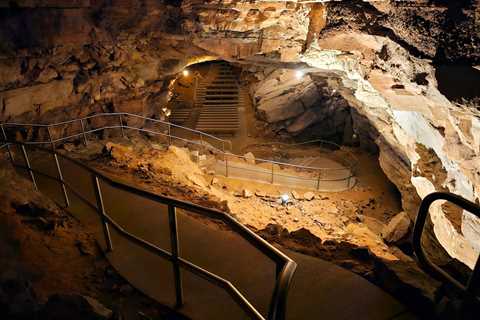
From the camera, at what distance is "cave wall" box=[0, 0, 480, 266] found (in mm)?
5578

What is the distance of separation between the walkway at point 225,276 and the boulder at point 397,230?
17.8 ft

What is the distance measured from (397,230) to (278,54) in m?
5.87

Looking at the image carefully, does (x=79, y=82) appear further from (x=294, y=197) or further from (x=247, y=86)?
(x=247, y=86)

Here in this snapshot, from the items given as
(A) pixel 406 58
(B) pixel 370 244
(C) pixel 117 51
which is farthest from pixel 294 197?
(C) pixel 117 51

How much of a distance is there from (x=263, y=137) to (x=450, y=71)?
11.6 metres

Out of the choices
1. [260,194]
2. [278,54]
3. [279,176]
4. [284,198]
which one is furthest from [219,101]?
[284,198]

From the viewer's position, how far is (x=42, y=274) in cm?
327

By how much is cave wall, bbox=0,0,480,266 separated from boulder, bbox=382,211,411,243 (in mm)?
504

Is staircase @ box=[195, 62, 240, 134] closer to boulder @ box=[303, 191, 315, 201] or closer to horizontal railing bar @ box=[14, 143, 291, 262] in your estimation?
boulder @ box=[303, 191, 315, 201]

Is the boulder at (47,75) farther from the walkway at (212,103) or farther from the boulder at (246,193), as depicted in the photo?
the walkway at (212,103)

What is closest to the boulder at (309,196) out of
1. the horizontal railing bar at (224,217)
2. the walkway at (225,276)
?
the walkway at (225,276)

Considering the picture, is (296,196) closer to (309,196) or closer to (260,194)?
(309,196)

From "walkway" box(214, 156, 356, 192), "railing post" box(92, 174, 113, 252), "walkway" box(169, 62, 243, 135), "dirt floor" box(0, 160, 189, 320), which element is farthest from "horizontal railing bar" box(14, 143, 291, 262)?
"walkway" box(169, 62, 243, 135)

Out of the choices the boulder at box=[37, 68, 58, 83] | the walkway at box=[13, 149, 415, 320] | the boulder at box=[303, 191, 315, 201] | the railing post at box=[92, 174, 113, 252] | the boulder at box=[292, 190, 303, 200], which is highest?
the boulder at box=[37, 68, 58, 83]
